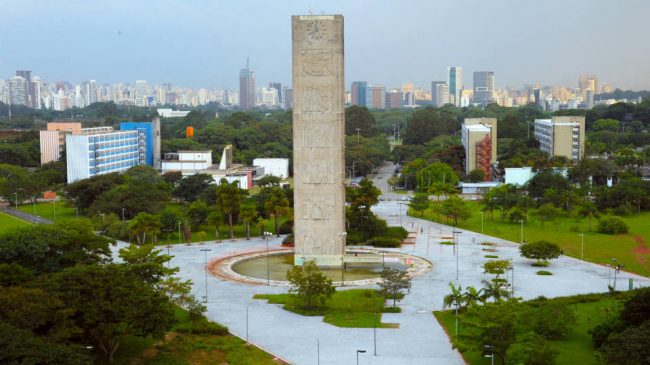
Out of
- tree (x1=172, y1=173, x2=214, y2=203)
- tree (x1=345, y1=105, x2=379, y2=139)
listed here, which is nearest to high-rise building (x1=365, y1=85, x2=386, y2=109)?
tree (x1=345, y1=105, x2=379, y2=139)

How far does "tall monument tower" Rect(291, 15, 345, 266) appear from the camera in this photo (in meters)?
25.2

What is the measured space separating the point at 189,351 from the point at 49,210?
87.6ft

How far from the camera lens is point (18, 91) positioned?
143m

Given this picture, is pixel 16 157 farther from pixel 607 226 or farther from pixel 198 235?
pixel 607 226

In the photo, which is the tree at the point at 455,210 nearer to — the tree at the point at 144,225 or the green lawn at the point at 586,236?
the green lawn at the point at 586,236

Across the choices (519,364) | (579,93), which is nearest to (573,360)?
(519,364)

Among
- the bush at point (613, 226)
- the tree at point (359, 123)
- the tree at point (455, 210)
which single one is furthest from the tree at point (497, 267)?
the tree at point (359, 123)

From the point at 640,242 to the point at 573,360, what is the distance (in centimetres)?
1541

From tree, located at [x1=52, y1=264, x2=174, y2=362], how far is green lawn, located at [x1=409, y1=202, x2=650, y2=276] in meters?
16.1

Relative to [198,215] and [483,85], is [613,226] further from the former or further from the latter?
[483,85]

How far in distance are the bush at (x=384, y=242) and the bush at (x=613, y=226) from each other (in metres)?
8.89

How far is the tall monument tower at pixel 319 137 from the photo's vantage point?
25203mm

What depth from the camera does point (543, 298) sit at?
20750mm

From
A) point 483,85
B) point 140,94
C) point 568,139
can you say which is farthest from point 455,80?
point 568,139
